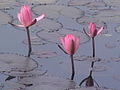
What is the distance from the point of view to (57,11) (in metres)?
2.49

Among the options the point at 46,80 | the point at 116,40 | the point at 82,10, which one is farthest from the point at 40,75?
the point at 82,10

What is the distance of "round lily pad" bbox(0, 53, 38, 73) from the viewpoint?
1.64 meters

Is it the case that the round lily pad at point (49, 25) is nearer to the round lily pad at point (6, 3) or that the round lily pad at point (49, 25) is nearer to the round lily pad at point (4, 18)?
the round lily pad at point (4, 18)

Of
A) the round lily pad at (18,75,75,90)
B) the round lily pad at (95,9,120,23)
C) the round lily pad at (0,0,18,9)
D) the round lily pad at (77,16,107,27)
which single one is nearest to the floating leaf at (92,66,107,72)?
the round lily pad at (18,75,75,90)

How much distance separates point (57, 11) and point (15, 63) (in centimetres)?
89

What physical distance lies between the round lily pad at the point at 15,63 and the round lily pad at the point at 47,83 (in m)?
0.10

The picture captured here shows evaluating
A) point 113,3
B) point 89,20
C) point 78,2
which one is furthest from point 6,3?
point 113,3

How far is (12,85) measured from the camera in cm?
149

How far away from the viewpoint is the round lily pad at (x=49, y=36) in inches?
79.0

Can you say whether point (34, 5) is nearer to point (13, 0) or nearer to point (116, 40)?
point (13, 0)

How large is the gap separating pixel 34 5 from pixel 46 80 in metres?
1.15

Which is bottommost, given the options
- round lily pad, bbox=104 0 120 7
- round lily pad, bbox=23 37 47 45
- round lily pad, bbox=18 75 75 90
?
round lily pad, bbox=18 75 75 90

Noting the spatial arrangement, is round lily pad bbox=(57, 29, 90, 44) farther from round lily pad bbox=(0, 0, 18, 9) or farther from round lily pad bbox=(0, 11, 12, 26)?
round lily pad bbox=(0, 0, 18, 9)

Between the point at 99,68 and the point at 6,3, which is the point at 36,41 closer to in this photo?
the point at 99,68
